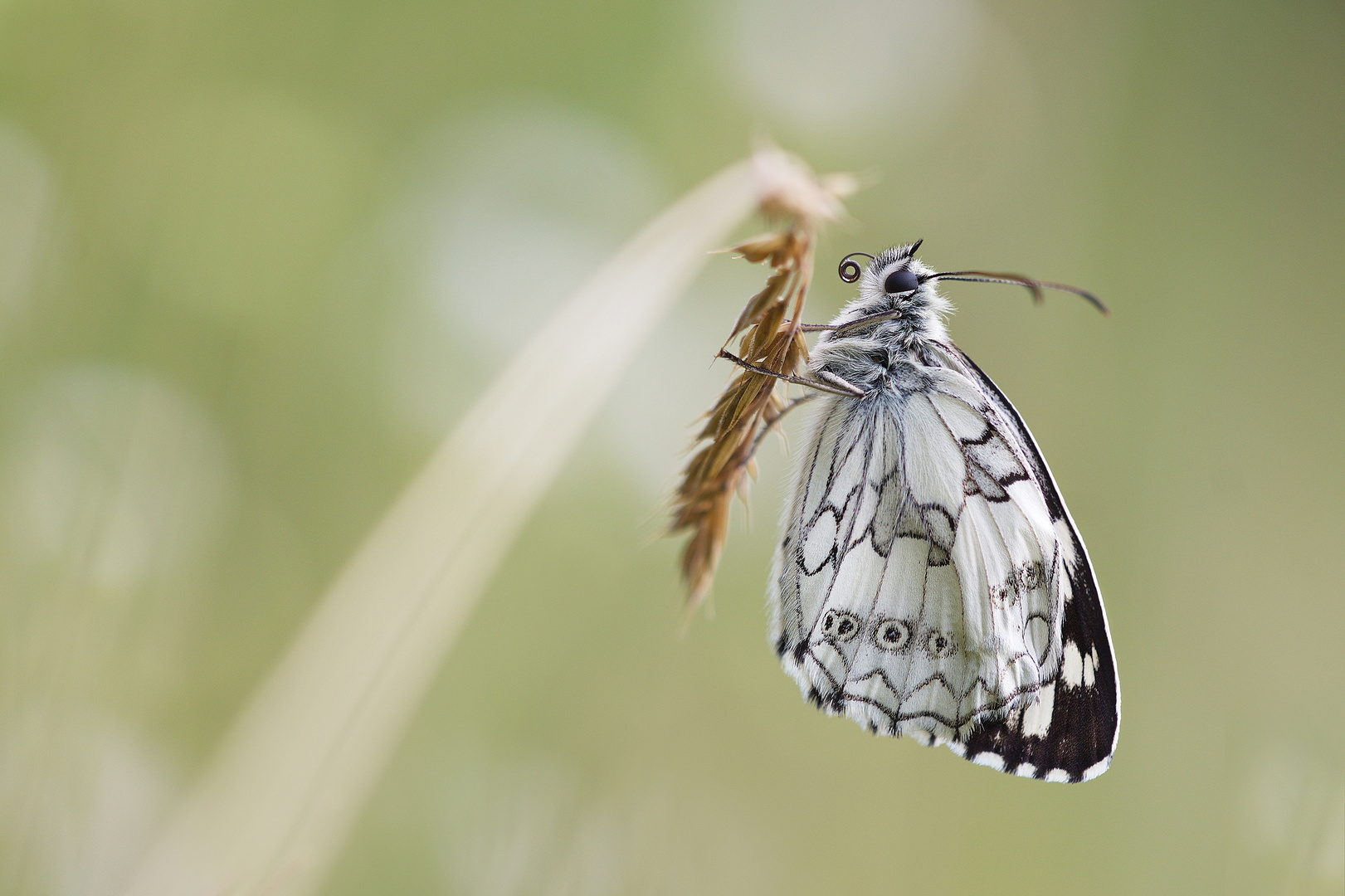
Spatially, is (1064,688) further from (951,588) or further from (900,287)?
(900,287)

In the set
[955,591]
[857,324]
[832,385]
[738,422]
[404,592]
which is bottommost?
[404,592]

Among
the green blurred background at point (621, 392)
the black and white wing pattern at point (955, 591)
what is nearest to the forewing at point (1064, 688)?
the black and white wing pattern at point (955, 591)

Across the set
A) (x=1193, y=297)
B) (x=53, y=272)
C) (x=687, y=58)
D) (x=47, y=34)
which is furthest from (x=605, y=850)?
(x=1193, y=297)

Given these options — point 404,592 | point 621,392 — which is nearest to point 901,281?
point 404,592

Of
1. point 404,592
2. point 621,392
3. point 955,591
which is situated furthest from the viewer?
point 621,392

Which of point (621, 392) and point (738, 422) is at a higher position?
point (621, 392)

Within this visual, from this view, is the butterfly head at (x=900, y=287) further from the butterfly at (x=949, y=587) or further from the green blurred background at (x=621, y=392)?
the green blurred background at (x=621, y=392)
